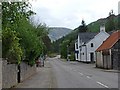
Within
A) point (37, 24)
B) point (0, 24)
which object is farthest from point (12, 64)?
point (37, 24)

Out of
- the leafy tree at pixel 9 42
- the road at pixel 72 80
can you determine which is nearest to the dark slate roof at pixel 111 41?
the road at pixel 72 80

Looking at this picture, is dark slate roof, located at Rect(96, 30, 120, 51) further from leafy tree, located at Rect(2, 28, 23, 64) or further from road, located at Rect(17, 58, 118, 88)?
leafy tree, located at Rect(2, 28, 23, 64)

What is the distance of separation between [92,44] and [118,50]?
41.1 m

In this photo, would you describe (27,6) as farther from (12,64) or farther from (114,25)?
(114,25)

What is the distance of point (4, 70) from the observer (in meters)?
18.5

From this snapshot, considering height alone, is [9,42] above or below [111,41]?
below

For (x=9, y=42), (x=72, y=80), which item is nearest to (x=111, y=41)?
(x=72, y=80)

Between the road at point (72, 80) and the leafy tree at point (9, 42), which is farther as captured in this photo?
the road at point (72, 80)

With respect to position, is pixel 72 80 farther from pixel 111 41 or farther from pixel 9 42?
pixel 111 41

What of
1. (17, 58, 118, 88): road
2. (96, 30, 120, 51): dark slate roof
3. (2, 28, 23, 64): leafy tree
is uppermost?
(96, 30, 120, 51): dark slate roof

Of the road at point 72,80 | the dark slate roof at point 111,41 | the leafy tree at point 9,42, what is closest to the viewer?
the leafy tree at point 9,42

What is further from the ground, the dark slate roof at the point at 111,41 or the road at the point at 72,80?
the dark slate roof at the point at 111,41

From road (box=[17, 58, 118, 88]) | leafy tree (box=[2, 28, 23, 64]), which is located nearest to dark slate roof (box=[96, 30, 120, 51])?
road (box=[17, 58, 118, 88])

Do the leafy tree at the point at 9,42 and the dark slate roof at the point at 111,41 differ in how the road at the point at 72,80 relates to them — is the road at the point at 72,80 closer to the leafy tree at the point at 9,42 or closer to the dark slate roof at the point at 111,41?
the leafy tree at the point at 9,42
